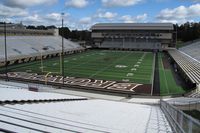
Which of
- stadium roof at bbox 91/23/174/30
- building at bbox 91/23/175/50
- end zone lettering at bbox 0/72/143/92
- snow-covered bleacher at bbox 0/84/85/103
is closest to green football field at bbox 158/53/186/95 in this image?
end zone lettering at bbox 0/72/143/92

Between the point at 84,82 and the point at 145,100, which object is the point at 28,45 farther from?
the point at 145,100

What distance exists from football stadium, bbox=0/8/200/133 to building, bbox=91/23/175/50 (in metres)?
10.8

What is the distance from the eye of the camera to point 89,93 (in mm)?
23688

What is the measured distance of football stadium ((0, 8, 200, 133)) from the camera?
5.36 meters

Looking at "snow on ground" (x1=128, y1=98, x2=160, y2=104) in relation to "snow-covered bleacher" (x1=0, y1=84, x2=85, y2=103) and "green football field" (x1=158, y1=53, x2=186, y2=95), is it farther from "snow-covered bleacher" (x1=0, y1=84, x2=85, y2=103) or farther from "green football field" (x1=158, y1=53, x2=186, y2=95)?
"snow-covered bleacher" (x1=0, y1=84, x2=85, y2=103)

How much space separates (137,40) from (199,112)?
7604 centimetres

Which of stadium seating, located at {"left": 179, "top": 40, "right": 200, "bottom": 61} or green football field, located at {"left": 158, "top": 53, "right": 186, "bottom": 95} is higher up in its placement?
stadium seating, located at {"left": 179, "top": 40, "right": 200, "bottom": 61}

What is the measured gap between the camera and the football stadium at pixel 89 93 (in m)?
5.36

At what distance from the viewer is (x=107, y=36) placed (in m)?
94.8

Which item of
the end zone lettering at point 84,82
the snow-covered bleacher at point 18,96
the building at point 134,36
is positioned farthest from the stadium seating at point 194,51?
the snow-covered bleacher at point 18,96

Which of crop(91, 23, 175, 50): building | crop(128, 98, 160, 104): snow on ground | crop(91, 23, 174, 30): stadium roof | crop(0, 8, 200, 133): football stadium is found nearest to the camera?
crop(0, 8, 200, 133): football stadium

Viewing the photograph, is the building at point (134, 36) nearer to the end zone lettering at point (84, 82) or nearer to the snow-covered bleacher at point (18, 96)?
the end zone lettering at point (84, 82)

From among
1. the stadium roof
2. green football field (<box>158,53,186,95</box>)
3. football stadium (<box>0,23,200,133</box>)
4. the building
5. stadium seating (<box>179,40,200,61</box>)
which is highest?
the stadium roof

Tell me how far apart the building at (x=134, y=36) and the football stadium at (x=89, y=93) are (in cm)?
1078
